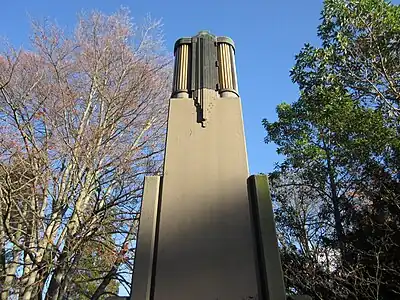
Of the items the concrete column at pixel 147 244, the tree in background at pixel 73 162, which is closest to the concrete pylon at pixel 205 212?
the concrete column at pixel 147 244

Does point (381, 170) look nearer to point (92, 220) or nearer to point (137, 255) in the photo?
point (92, 220)

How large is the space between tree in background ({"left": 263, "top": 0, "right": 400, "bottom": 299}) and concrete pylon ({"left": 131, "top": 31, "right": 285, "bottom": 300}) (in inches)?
240

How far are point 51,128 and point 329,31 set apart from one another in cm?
731

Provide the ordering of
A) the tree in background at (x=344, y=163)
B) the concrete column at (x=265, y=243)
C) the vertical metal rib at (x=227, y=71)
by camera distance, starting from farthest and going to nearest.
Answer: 1. the tree in background at (x=344, y=163)
2. the vertical metal rib at (x=227, y=71)
3. the concrete column at (x=265, y=243)

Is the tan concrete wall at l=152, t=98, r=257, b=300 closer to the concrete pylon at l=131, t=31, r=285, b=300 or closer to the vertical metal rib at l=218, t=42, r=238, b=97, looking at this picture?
the concrete pylon at l=131, t=31, r=285, b=300

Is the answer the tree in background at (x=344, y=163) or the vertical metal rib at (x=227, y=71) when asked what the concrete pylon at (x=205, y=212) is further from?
the tree in background at (x=344, y=163)

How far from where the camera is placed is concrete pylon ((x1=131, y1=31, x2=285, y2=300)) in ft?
10.8

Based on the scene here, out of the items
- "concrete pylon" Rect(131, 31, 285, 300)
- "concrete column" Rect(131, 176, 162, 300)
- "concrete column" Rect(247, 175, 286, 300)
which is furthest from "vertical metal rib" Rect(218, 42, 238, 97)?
"concrete column" Rect(131, 176, 162, 300)

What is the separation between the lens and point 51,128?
894 centimetres

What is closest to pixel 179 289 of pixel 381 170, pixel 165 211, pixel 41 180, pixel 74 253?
pixel 165 211

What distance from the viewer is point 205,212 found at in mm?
3672

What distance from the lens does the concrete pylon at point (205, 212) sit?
329cm

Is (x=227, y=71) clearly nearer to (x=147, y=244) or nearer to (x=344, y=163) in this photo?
(x=147, y=244)

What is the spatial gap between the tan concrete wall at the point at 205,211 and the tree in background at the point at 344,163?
6.13m
